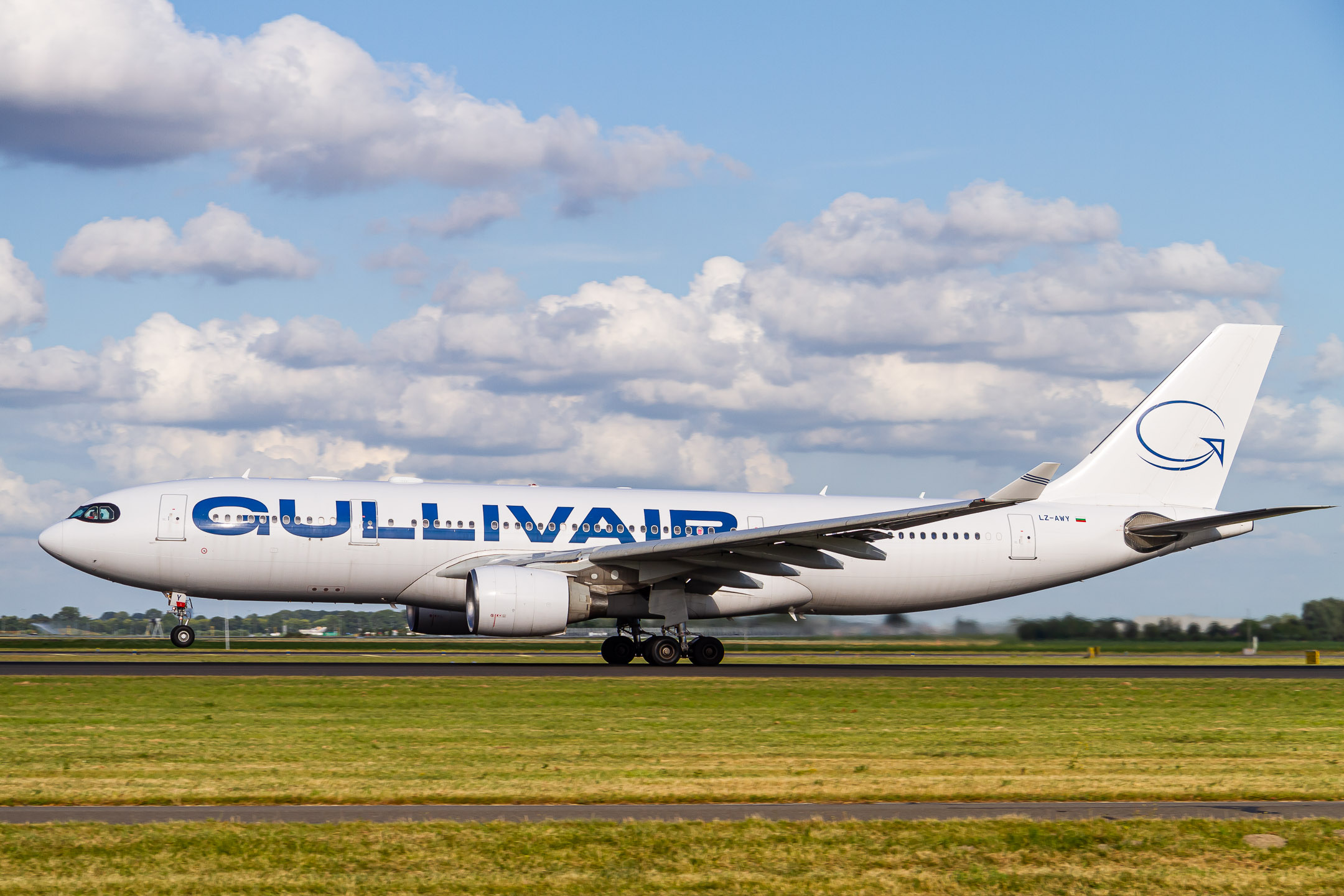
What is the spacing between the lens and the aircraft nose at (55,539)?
31.0 m

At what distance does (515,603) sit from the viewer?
93.6ft

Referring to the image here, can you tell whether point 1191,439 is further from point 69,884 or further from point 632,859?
point 69,884

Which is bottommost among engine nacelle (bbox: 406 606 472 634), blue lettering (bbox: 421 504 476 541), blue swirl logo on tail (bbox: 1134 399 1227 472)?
engine nacelle (bbox: 406 606 472 634)

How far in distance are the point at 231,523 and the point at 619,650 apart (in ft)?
31.5

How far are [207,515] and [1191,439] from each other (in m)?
26.2

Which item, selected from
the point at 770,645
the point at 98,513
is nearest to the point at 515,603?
the point at 98,513

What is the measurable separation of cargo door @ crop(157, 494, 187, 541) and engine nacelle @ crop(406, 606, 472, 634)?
18.6 feet

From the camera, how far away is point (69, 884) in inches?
341

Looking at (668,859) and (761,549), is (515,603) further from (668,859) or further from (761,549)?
(668,859)

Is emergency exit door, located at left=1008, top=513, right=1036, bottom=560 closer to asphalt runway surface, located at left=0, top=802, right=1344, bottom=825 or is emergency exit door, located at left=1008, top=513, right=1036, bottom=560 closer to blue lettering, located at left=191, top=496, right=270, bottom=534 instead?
blue lettering, located at left=191, top=496, right=270, bottom=534

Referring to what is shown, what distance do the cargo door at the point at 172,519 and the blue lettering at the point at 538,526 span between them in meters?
7.36

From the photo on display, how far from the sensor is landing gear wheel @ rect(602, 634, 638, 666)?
33062 millimetres

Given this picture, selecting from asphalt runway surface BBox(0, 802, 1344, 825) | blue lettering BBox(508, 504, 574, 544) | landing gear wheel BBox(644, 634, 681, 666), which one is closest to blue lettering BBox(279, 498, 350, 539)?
blue lettering BBox(508, 504, 574, 544)

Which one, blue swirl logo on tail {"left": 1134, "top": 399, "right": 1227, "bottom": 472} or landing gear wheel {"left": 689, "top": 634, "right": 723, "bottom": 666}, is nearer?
landing gear wheel {"left": 689, "top": 634, "right": 723, "bottom": 666}
